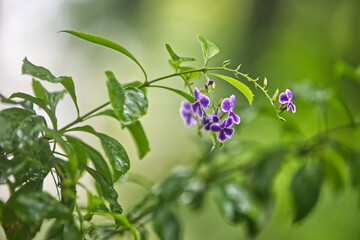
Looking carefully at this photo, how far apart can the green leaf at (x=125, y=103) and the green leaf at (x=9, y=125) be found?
144 millimetres

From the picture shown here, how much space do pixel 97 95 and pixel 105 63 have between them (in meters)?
0.63

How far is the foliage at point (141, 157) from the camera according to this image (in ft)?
1.98

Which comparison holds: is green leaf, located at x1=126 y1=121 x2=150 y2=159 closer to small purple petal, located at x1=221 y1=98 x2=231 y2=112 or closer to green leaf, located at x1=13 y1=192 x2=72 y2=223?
small purple petal, located at x1=221 y1=98 x2=231 y2=112

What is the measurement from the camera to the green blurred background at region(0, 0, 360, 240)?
3.03 meters

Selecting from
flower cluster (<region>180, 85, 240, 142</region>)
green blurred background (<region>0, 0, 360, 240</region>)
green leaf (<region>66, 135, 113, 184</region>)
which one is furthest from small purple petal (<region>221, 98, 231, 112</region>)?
green blurred background (<region>0, 0, 360, 240</region>)

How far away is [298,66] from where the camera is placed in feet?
13.1

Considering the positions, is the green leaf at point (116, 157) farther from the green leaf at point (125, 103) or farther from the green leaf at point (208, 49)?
the green leaf at point (208, 49)

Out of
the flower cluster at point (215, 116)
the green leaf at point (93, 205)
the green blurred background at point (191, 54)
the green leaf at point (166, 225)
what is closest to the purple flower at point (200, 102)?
the flower cluster at point (215, 116)

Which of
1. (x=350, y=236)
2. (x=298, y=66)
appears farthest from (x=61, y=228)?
(x=298, y=66)

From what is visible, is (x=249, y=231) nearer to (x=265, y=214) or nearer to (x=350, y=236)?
(x=265, y=214)

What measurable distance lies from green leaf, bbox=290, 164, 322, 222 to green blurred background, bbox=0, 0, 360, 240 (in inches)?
42.3

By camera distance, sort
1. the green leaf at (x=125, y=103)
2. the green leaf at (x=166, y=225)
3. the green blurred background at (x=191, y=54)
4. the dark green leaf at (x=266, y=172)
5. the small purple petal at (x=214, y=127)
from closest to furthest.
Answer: the green leaf at (x=125, y=103)
the small purple petal at (x=214, y=127)
the green leaf at (x=166, y=225)
the dark green leaf at (x=266, y=172)
the green blurred background at (x=191, y=54)

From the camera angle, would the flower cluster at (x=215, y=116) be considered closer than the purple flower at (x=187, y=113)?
Yes

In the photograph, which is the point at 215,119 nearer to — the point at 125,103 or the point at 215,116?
the point at 215,116
